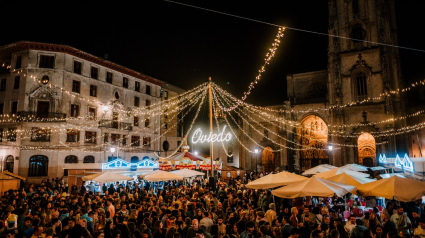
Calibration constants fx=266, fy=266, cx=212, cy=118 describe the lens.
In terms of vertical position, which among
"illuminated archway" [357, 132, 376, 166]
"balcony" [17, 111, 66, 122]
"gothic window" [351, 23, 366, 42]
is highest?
"gothic window" [351, 23, 366, 42]

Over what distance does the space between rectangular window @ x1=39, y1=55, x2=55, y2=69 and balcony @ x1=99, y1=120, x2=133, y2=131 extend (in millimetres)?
8016

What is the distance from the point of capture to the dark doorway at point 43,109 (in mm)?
27656

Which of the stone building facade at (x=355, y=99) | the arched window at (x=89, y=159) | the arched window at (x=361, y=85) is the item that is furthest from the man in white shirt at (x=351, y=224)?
the arched window at (x=89, y=159)

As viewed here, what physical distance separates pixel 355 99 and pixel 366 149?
6518 millimetres

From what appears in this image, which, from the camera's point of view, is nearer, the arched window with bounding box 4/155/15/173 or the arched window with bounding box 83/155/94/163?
the arched window with bounding box 4/155/15/173

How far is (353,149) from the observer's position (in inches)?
1213

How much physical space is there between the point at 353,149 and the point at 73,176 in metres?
→ 29.1

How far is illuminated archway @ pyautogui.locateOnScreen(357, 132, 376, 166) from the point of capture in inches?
1272

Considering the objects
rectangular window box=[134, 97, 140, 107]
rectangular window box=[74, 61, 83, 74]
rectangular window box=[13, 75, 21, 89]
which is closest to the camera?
rectangular window box=[13, 75, 21, 89]

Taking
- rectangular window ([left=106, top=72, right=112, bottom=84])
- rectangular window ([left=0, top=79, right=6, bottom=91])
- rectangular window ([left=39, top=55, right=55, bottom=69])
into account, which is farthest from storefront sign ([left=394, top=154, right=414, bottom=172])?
rectangular window ([left=0, top=79, right=6, bottom=91])

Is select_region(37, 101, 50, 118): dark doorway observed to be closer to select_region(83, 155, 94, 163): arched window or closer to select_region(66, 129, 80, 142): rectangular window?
select_region(66, 129, 80, 142): rectangular window

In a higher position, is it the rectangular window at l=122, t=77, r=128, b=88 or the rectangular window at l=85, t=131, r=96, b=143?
the rectangular window at l=122, t=77, r=128, b=88

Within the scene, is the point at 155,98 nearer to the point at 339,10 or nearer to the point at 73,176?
the point at 73,176

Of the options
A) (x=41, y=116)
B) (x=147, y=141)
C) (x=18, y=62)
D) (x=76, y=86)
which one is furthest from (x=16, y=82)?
(x=147, y=141)
